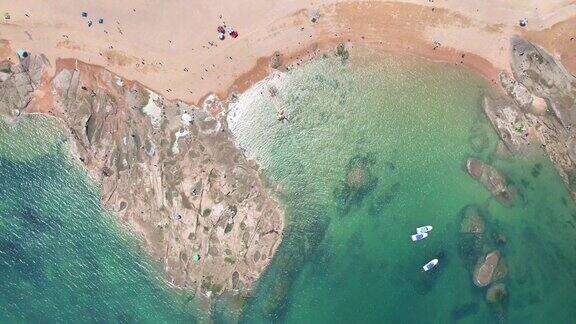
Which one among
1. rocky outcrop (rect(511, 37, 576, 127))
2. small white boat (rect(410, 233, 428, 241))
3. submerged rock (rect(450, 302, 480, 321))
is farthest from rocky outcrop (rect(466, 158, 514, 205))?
submerged rock (rect(450, 302, 480, 321))

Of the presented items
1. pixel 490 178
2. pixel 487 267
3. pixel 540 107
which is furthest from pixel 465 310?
pixel 540 107

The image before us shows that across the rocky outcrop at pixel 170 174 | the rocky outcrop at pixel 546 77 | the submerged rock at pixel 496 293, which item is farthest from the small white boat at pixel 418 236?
the rocky outcrop at pixel 546 77

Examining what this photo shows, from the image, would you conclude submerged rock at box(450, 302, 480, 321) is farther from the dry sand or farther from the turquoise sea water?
the dry sand

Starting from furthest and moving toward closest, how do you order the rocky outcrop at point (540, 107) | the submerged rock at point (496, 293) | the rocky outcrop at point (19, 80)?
1. the submerged rock at point (496, 293)
2. the rocky outcrop at point (540, 107)
3. the rocky outcrop at point (19, 80)

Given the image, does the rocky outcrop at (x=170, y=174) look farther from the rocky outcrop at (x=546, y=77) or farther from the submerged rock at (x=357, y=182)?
the rocky outcrop at (x=546, y=77)

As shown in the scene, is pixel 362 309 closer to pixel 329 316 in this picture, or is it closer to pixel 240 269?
pixel 329 316

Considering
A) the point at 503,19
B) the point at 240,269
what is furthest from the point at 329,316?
the point at 503,19
